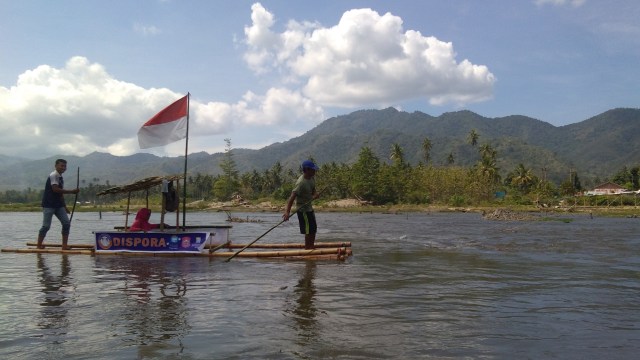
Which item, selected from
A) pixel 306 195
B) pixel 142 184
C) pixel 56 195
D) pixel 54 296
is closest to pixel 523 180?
pixel 306 195

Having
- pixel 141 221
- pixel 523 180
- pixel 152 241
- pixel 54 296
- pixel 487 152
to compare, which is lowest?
pixel 54 296

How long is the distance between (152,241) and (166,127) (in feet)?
11.2

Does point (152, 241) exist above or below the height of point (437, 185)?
below

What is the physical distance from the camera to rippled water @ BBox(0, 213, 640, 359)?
5.18 meters

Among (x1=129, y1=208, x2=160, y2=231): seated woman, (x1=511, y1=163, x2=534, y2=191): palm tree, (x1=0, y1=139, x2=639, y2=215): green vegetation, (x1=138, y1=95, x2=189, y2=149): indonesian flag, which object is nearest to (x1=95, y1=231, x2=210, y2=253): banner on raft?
(x1=129, y1=208, x2=160, y2=231): seated woman

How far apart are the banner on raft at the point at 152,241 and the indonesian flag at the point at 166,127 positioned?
2.64 m

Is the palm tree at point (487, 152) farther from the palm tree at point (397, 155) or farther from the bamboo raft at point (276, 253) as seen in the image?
the bamboo raft at point (276, 253)

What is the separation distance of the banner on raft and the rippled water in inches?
49.3

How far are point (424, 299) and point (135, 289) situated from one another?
204 inches

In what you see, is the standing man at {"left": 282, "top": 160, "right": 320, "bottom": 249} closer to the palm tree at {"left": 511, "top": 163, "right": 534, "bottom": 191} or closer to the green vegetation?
the green vegetation

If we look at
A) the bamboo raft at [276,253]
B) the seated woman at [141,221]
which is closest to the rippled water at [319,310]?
the bamboo raft at [276,253]

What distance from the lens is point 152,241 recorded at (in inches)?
539

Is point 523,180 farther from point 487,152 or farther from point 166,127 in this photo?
point 166,127

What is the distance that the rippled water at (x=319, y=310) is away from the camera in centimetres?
518
